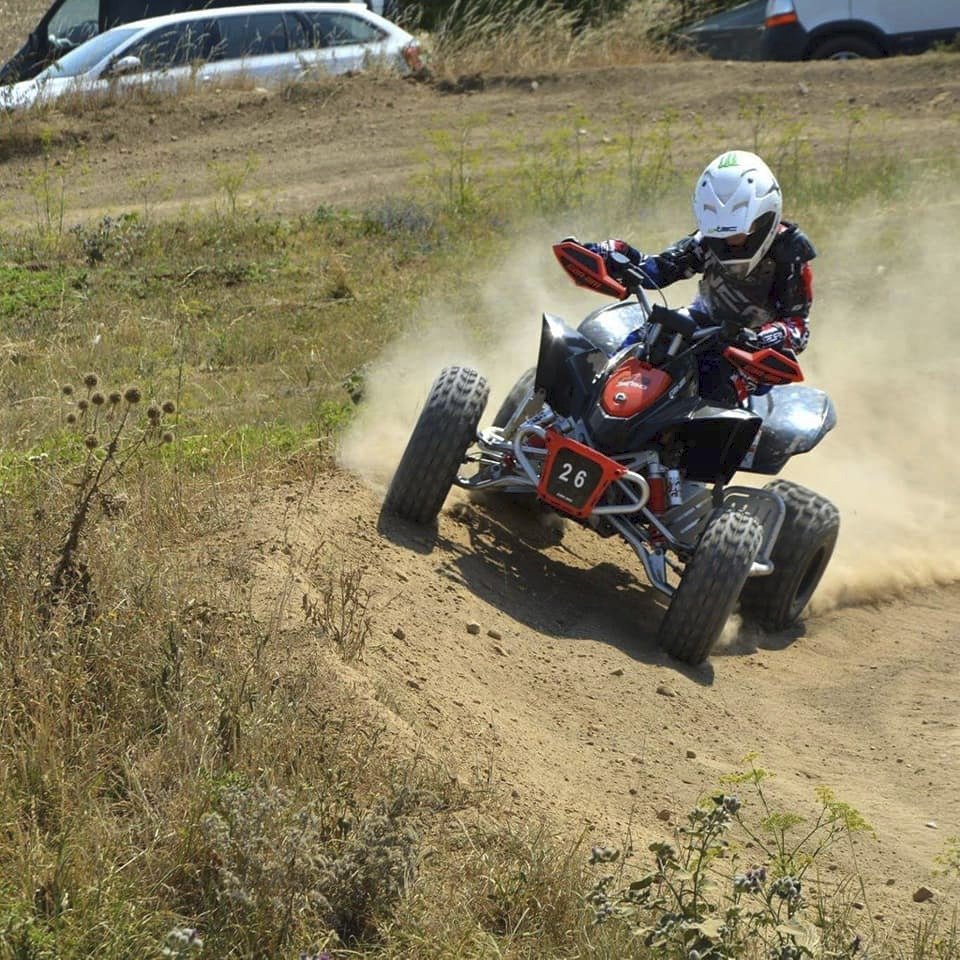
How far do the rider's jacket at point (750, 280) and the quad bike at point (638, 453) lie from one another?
12.6 inches

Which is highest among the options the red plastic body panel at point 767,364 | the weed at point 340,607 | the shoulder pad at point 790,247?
the shoulder pad at point 790,247

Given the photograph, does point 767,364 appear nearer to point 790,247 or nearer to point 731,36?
point 790,247

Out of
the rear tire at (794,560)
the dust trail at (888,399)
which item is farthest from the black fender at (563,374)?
the dust trail at (888,399)

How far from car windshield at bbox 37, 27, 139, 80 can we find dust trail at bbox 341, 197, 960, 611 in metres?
7.43

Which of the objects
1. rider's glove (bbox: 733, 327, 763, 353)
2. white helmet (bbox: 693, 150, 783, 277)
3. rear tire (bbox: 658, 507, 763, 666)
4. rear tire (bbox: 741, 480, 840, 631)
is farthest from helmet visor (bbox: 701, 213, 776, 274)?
rear tire (bbox: 658, 507, 763, 666)

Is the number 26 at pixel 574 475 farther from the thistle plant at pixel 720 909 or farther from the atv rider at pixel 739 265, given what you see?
the thistle plant at pixel 720 909

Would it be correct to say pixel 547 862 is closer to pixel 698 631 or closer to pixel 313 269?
pixel 698 631

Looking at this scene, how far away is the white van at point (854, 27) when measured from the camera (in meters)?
20.0

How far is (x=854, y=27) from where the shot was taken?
66.3 ft

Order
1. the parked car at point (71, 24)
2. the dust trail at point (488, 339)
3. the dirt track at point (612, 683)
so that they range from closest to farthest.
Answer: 1. the dirt track at point (612, 683)
2. the dust trail at point (488, 339)
3. the parked car at point (71, 24)

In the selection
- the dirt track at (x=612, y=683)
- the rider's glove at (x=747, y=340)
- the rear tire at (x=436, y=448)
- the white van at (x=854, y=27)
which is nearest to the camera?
the dirt track at (x=612, y=683)

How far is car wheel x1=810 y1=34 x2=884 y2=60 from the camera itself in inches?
801

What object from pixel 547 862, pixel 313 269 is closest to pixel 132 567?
pixel 547 862

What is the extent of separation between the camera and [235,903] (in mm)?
4211
